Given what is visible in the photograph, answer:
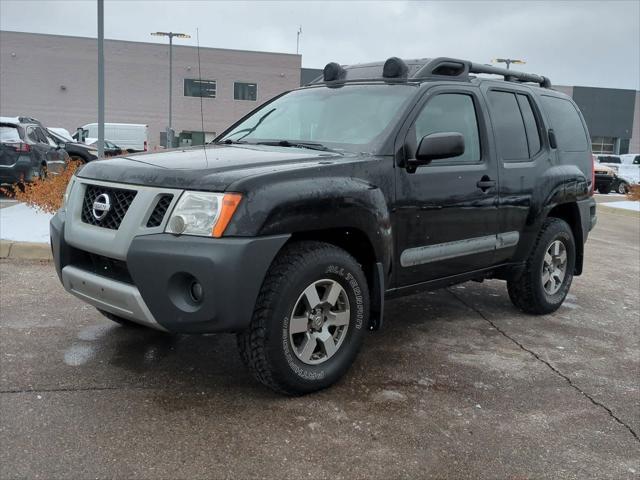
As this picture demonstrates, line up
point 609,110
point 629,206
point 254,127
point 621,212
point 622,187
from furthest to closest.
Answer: point 609,110
point 622,187
point 629,206
point 621,212
point 254,127

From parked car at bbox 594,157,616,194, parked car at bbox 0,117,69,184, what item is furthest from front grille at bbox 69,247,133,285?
parked car at bbox 594,157,616,194

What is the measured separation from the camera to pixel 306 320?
3.28m

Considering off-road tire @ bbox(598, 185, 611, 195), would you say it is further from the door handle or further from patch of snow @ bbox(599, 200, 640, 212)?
the door handle

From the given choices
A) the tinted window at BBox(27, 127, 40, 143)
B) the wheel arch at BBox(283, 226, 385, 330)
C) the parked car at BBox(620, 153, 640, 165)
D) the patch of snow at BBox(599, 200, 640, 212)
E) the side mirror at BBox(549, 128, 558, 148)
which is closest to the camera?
the wheel arch at BBox(283, 226, 385, 330)

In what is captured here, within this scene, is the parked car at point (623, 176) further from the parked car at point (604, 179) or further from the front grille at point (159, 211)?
the front grille at point (159, 211)

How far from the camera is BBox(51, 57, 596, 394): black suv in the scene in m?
2.95

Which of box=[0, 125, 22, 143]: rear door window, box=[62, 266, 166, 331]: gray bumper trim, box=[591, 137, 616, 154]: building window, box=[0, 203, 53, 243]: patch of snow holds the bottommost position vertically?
box=[0, 203, 53, 243]: patch of snow

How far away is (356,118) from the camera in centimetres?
406

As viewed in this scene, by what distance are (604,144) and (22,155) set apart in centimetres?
5260

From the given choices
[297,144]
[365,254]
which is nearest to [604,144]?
[297,144]

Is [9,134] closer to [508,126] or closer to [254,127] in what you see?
[254,127]

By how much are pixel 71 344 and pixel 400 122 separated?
8.55 ft

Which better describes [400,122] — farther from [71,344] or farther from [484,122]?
[71,344]

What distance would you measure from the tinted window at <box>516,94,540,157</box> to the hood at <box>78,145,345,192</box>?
6.99 ft
